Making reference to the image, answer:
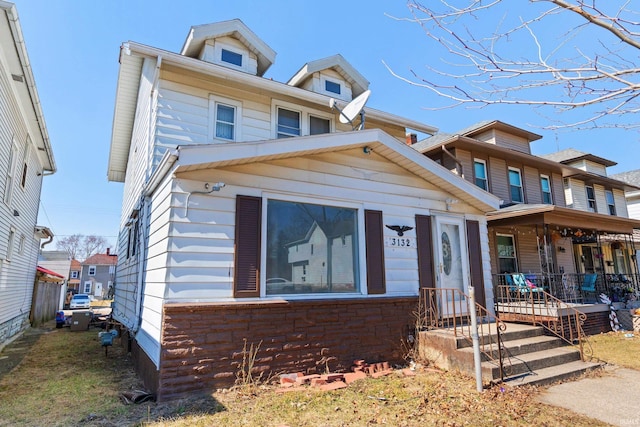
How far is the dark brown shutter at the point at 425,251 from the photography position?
6828 millimetres

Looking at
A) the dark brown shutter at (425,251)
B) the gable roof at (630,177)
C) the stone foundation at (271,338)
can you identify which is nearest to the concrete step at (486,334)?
the stone foundation at (271,338)

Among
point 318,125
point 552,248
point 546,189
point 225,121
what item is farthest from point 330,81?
point 546,189

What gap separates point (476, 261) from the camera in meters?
7.49

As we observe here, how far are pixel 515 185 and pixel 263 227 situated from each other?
11.8m

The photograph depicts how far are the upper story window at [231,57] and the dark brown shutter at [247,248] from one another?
18.1 ft

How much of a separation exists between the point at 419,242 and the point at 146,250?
16.3 ft

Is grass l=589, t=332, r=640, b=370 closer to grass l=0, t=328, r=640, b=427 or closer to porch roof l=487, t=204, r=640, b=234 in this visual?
grass l=0, t=328, r=640, b=427

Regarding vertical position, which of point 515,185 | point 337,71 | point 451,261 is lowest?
point 451,261

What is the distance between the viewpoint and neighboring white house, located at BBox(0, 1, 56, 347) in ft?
24.8

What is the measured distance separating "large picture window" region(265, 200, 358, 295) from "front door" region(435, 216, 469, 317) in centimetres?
196

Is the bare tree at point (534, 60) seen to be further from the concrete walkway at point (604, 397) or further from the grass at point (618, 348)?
the grass at point (618, 348)

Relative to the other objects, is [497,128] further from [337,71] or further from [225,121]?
[225,121]

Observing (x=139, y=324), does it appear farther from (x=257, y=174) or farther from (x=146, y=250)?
(x=257, y=174)

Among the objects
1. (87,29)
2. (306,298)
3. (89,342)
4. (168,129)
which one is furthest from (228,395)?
(87,29)
